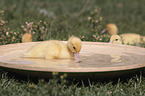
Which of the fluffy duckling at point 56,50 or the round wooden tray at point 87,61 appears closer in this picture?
the round wooden tray at point 87,61

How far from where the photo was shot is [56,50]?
14.1ft

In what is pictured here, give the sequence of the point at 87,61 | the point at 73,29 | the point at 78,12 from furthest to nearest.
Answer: the point at 78,12
the point at 73,29
the point at 87,61

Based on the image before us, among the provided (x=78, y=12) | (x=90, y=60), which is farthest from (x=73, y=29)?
(x=78, y=12)

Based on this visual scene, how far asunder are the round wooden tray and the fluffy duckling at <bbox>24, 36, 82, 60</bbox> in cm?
12

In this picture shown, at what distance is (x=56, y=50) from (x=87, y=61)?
0.55 m

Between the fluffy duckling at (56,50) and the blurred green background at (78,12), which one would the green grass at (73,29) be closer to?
the blurred green background at (78,12)

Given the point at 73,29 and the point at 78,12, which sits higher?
the point at 78,12

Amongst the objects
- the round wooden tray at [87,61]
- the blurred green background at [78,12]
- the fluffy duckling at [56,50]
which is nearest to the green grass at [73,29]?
the blurred green background at [78,12]

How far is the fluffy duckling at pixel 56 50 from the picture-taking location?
4.23 metres

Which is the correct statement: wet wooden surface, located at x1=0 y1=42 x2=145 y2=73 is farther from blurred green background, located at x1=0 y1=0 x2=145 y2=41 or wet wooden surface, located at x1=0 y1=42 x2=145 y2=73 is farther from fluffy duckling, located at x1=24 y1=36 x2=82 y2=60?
blurred green background, located at x1=0 y1=0 x2=145 y2=41

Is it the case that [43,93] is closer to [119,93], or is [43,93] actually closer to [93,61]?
[119,93]

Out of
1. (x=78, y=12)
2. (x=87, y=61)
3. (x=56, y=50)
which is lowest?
(x=87, y=61)

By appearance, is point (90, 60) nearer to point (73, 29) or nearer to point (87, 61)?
point (87, 61)

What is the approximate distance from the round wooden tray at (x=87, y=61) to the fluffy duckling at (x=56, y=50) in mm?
124
